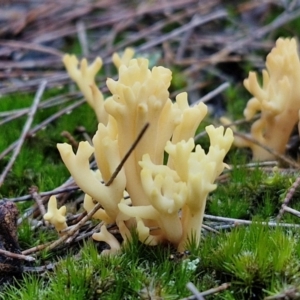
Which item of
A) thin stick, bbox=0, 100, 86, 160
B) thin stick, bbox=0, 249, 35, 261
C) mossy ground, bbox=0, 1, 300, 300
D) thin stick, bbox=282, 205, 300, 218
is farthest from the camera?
thin stick, bbox=0, 100, 86, 160

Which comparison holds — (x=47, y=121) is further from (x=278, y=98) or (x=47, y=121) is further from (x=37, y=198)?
(x=278, y=98)

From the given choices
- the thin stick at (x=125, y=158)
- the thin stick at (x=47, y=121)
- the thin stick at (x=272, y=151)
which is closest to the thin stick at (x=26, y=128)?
the thin stick at (x=47, y=121)

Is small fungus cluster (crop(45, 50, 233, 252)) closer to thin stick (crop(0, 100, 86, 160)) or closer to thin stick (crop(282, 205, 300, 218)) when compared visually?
thin stick (crop(282, 205, 300, 218))

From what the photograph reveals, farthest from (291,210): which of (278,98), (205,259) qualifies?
(278,98)

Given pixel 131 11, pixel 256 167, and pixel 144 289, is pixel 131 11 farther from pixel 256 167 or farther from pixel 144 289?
pixel 144 289

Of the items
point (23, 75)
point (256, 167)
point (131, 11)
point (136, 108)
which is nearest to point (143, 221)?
point (136, 108)

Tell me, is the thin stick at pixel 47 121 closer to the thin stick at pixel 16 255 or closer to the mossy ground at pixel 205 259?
the mossy ground at pixel 205 259

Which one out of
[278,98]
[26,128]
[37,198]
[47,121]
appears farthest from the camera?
[47,121]

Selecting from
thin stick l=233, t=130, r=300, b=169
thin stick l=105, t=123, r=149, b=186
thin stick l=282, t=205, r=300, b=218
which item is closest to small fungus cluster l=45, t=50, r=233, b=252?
thin stick l=105, t=123, r=149, b=186
